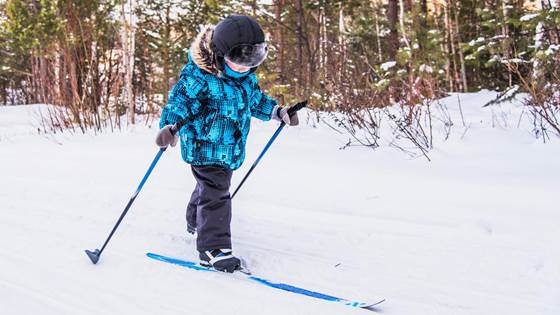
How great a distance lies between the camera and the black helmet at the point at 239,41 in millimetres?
2383

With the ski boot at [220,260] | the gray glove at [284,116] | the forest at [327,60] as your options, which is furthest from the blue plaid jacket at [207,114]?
the forest at [327,60]

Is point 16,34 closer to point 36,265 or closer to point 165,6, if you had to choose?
point 165,6

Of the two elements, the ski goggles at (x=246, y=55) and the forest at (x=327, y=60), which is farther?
the forest at (x=327, y=60)

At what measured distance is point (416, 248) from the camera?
264 cm

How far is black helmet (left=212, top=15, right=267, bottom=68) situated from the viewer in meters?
2.38

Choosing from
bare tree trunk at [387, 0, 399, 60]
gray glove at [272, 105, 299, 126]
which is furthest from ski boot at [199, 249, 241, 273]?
bare tree trunk at [387, 0, 399, 60]

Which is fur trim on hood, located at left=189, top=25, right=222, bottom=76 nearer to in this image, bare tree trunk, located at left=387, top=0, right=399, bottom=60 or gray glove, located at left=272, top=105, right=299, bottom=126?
gray glove, located at left=272, top=105, right=299, bottom=126

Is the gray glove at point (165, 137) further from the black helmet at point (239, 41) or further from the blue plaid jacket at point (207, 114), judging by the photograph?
the black helmet at point (239, 41)

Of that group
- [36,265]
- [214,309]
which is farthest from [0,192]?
[214,309]

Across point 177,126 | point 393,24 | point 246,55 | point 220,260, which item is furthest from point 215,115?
point 393,24

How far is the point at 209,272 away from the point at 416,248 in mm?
1123

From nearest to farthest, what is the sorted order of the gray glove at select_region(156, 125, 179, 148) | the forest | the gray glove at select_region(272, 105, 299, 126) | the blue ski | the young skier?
the blue ski → the gray glove at select_region(156, 125, 179, 148) → the young skier → the gray glove at select_region(272, 105, 299, 126) → the forest

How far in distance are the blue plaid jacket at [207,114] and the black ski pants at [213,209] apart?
0.19 ft

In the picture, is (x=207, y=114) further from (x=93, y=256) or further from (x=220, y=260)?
(x=93, y=256)
